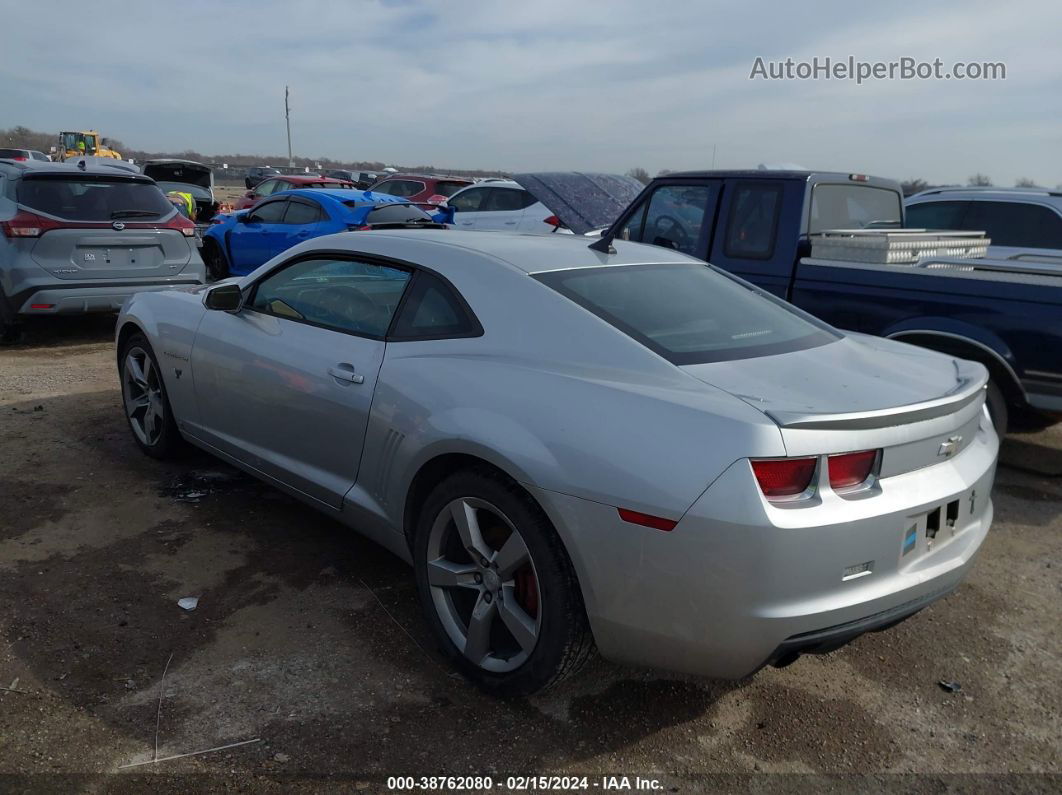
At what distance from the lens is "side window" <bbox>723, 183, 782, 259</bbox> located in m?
5.84

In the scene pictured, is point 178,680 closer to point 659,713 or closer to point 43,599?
point 43,599

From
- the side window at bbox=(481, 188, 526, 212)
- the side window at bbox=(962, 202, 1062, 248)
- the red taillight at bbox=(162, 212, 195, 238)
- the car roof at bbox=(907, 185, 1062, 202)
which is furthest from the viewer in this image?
the side window at bbox=(481, 188, 526, 212)

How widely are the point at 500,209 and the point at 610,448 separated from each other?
37.9ft

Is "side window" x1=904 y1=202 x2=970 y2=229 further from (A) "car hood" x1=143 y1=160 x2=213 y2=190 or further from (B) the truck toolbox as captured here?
(A) "car hood" x1=143 y1=160 x2=213 y2=190

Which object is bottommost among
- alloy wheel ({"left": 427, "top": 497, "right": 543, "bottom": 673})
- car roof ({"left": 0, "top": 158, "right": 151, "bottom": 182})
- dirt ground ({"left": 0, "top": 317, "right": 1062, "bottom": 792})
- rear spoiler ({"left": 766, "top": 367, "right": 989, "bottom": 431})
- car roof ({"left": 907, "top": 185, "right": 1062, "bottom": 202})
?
dirt ground ({"left": 0, "top": 317, "right": 1062, "bottom": 792})

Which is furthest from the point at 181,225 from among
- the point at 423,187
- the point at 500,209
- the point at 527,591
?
the point at 423,187

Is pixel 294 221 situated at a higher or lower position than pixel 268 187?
lower

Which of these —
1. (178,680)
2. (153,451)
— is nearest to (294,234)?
(153,451)

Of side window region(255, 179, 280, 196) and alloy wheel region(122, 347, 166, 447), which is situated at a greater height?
side window region(255, 179, 280, 196)

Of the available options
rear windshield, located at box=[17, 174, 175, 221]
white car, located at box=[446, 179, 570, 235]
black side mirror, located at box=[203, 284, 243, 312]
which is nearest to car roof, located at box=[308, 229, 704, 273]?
black side mirror, located at box=[203, 284, 243, 312]

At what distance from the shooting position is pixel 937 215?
8773 mm

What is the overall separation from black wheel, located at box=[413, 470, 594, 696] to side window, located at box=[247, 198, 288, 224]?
8.79 m

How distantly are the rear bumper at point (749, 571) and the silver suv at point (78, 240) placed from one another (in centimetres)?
613

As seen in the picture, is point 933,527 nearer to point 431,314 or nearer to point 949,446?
point 949,446
